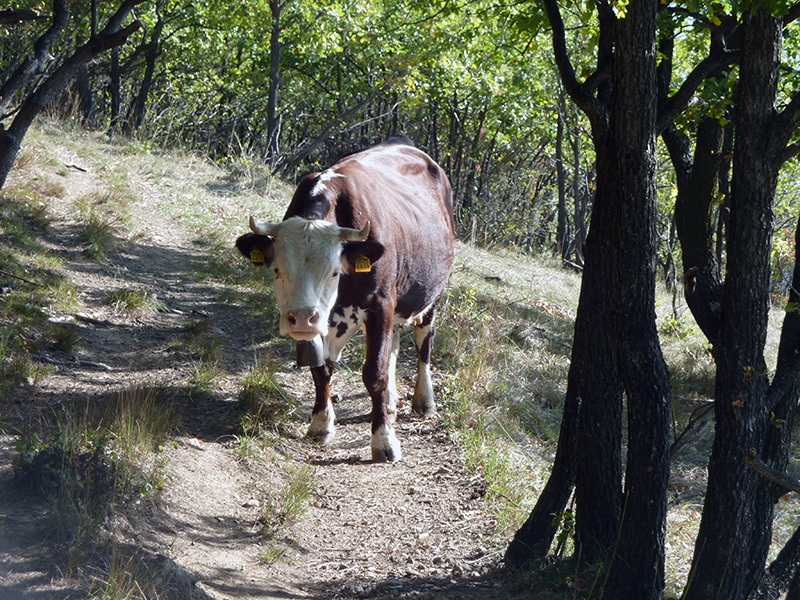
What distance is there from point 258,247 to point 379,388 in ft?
4.44

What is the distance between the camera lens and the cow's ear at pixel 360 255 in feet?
19.9

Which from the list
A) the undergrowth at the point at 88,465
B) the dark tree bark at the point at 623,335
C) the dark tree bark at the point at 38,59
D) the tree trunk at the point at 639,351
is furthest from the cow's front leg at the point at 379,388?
the dark tree bark at the point at 38,59

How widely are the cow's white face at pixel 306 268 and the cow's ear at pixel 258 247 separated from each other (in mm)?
59

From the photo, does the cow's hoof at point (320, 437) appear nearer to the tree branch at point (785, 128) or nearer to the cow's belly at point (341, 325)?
the cow's belly at point (341, 325)

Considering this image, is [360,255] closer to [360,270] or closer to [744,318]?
[360,270]

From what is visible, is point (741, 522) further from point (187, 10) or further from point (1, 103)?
point (187, 10)

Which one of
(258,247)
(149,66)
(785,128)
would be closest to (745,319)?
(785,128)

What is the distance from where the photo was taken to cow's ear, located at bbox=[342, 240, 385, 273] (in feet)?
19.9

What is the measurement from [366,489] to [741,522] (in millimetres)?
2579

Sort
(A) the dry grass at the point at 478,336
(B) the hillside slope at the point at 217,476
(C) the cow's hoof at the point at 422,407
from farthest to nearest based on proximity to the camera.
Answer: (C) the cow's hoof at the point at 422,407, (A) the dry grass at the point at 478,336, (B) the hillside slope at the point at 217,476

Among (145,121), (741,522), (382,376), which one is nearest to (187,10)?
(145,121)

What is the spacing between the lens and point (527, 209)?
23.1 metres

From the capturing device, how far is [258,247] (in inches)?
237

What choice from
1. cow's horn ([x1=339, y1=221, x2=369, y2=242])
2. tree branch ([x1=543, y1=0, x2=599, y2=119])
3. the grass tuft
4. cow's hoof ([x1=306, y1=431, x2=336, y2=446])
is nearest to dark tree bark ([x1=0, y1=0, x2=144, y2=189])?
cow's horn ([x1=339, y1=221, x2=369, y2=242])
